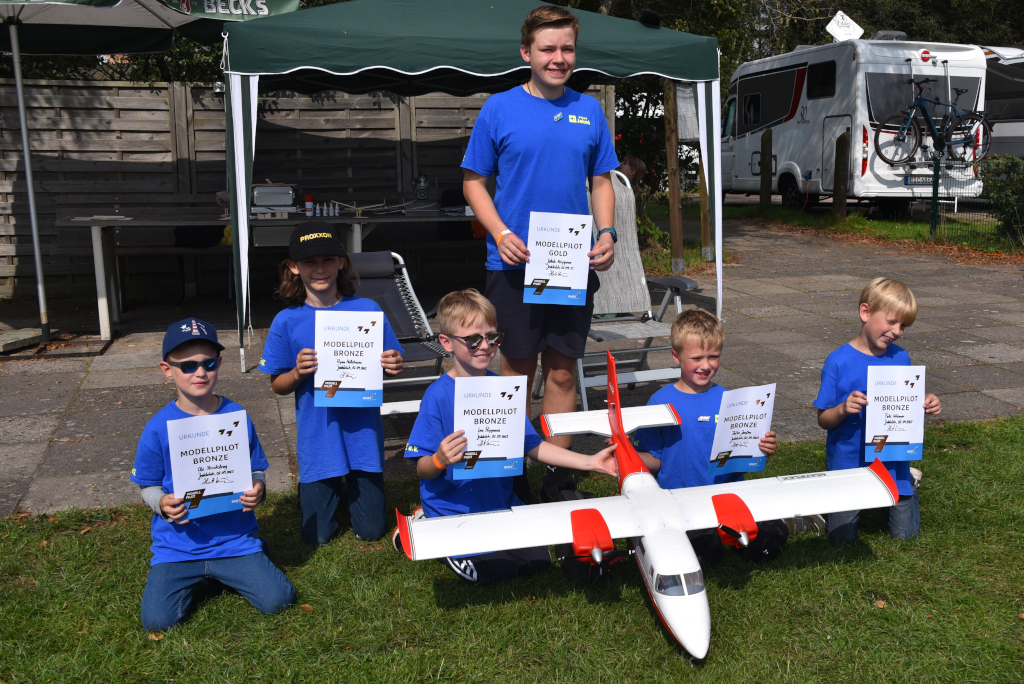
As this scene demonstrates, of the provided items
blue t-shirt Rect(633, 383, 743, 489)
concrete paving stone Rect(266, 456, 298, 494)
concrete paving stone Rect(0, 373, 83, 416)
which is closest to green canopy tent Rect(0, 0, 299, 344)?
concrete paving stone Rect(0, 373, 83, 416)

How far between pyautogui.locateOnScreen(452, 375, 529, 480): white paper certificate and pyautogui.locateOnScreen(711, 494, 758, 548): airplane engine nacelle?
76 cm

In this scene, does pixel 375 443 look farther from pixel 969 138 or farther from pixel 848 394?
pixel 969 138

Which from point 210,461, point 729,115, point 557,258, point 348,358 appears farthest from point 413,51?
point 729,115

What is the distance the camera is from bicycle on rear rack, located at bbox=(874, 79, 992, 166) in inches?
556

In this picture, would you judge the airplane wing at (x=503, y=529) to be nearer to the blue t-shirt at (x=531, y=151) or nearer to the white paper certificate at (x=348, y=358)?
the white paper certificate at (x=348, y=358)

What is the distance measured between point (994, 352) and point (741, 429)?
15.8 ft

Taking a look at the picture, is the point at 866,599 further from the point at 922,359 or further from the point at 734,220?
the point at 734,220

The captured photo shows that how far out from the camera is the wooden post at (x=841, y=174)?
14.5 m

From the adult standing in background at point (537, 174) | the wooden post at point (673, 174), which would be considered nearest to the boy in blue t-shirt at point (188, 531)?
the adult standing in background at point (537, 174)

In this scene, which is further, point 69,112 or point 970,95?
point 970,95

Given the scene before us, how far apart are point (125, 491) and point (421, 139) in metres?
7.30

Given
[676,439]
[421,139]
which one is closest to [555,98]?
[676,439]

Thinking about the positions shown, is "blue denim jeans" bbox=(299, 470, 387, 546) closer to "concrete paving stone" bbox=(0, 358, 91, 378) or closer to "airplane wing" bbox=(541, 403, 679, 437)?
"airplane wing" bbox=(541, 403, 679, 437)

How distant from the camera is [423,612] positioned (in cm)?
300
